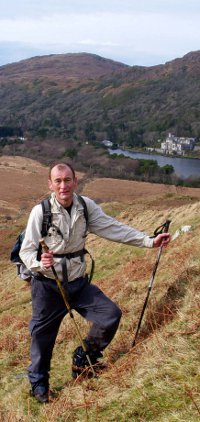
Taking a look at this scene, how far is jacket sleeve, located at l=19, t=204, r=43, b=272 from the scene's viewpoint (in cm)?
501

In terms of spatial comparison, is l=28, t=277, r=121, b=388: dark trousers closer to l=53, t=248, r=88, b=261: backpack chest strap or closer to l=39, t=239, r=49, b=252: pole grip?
l=53, t=248, r=88, b=261: backpack chest strap

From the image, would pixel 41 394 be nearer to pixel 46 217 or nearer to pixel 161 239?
pixel 46 217

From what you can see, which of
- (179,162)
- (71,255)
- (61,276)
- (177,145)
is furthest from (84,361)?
(177,145)

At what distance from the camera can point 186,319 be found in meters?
5.32

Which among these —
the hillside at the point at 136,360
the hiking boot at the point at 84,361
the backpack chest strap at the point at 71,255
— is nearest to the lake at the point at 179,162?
the hillside at the point at 136,360

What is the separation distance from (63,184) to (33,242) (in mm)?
685

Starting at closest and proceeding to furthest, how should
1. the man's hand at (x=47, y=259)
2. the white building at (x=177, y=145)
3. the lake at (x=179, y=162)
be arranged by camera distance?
the man's hand at (x=47, y=259), the lake at (x=179, y=162), the white building at (x=177, y=145)

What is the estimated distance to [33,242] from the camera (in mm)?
5035

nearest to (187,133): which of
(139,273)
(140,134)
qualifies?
(140,134)

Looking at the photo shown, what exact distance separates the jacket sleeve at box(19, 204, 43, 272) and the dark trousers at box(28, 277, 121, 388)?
31cm

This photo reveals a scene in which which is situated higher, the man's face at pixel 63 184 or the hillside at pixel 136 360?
the man's face at pixel 63 184

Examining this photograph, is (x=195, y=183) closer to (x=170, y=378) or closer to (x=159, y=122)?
(x=170, y=378)

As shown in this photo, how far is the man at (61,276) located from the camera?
506 cm

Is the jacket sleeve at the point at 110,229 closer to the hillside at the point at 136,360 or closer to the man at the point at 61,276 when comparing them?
the man at the point at 61,276
